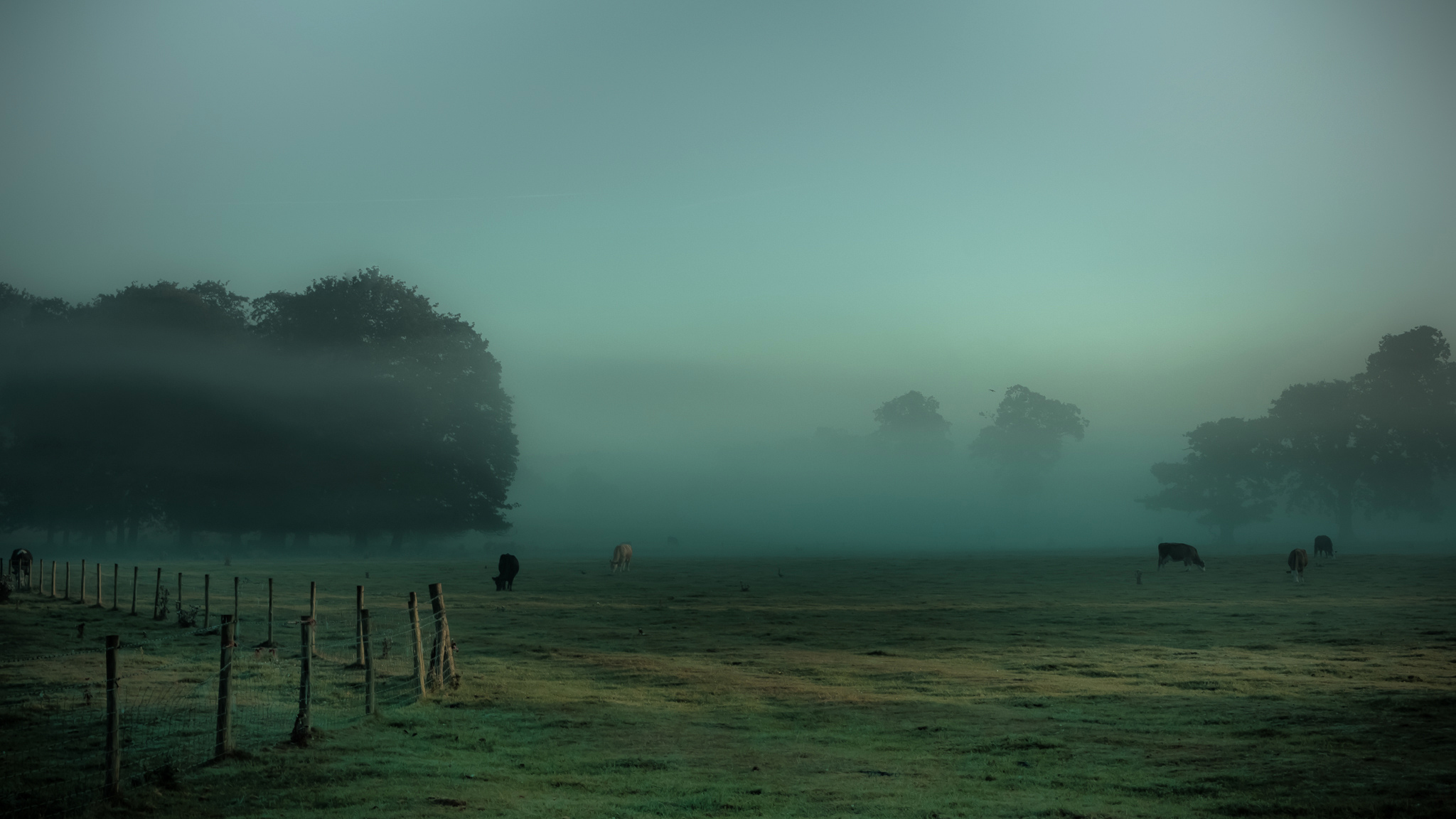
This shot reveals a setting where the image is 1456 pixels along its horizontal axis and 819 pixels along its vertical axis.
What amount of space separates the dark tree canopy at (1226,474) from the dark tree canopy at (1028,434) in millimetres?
23385

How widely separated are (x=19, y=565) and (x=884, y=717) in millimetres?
33302

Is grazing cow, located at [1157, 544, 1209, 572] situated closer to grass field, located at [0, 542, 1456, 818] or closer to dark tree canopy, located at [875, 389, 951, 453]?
grass field, located at [0, 542, 1456, 818]

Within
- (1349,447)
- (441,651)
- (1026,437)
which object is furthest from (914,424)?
(441,651)

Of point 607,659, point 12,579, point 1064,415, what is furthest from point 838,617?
point 1064,415

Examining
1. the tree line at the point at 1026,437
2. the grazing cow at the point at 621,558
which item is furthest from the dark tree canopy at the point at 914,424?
the grazing cow at the point at 621,558

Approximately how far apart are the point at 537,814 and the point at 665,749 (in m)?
3.42

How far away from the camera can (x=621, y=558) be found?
52500 millimetres

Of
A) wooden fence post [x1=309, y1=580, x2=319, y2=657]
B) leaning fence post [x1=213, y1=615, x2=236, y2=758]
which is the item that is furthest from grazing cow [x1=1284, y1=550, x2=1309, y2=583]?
leaning fence post [x1=213, y1=615, x2=236, y2=758]

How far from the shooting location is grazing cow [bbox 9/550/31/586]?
31797 millimetres

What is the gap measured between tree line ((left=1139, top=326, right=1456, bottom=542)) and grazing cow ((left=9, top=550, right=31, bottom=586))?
92747 mm

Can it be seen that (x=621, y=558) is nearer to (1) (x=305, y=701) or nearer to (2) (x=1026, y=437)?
(1) (x=305, y=701)

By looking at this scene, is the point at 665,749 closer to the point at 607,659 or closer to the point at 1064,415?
the point at 607,659

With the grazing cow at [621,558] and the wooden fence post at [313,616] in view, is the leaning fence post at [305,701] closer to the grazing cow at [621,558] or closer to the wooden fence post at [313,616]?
the wooden fence post at [313,616]

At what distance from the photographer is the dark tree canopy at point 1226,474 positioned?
9006 cm
